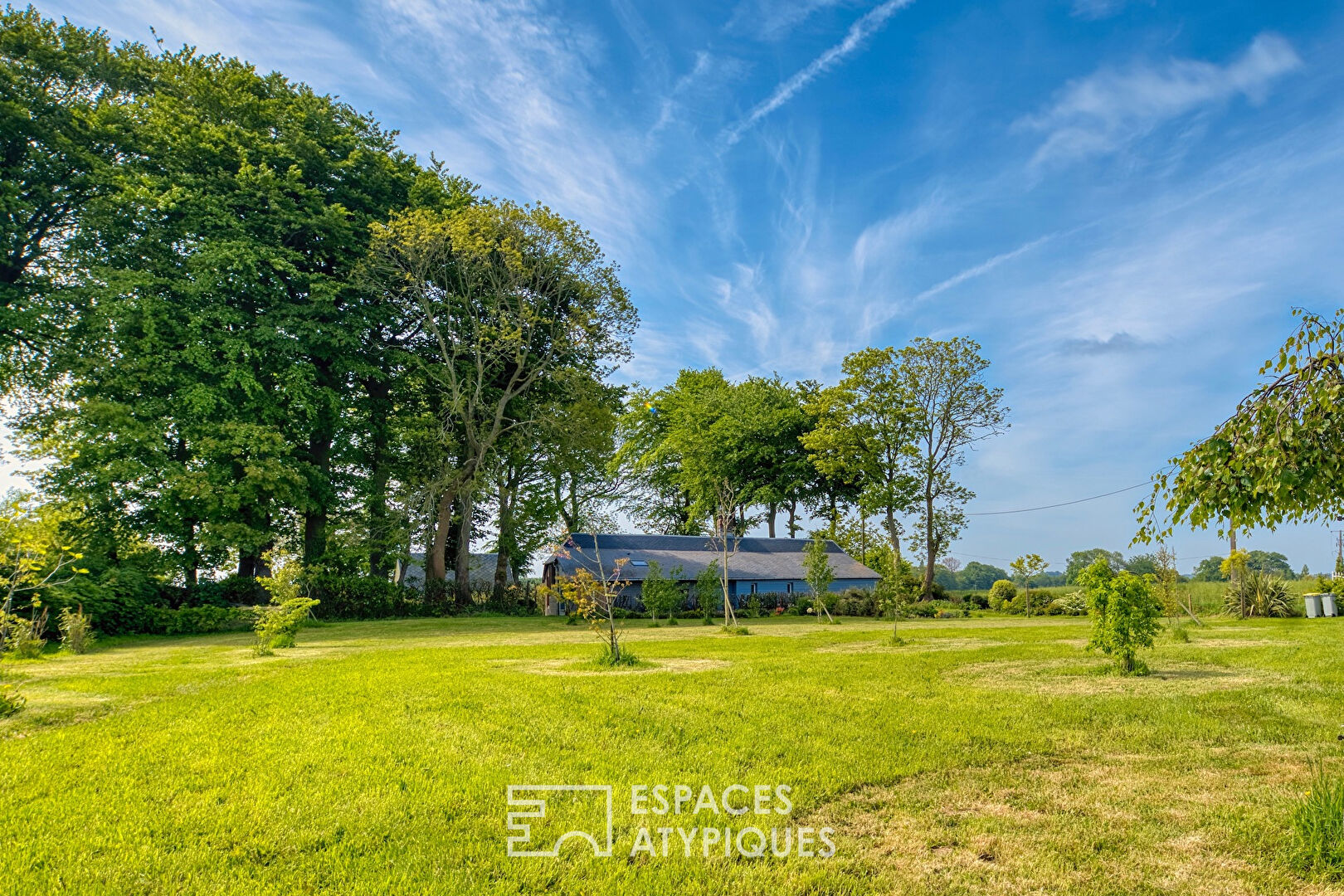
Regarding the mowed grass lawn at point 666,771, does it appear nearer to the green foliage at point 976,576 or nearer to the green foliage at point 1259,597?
the green foliage at point 1259,597

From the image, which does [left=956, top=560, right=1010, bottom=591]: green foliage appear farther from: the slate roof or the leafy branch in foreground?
the leafy branch in foreground

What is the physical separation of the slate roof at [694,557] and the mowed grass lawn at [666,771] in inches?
820

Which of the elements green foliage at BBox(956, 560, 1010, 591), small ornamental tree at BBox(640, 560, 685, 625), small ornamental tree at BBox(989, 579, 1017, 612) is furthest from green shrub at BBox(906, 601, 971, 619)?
green foliage at BBox(956, 560, 1010, 591)

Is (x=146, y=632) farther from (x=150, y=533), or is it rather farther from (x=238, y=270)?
(x=238, y=270)

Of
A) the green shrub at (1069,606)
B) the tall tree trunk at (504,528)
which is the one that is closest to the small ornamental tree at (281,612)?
the tall tree trunk at (504,528)

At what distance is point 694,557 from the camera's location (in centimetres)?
3541

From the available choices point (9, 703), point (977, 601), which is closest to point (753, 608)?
point (977, 601)

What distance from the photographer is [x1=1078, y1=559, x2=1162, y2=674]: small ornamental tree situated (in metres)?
10.3

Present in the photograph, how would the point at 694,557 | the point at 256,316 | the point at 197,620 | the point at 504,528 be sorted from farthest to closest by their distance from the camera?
the point at 694,557 < the point at 504,528 < the point at 256,316 < the point at 197,620

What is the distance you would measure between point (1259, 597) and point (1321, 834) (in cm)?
2789

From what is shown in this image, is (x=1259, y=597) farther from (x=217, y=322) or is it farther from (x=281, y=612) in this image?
(x=217, y=322)

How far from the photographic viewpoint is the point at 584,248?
28.6 metres

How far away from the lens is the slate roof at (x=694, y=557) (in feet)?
104

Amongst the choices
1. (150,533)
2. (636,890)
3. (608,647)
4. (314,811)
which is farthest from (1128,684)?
(150,533)
